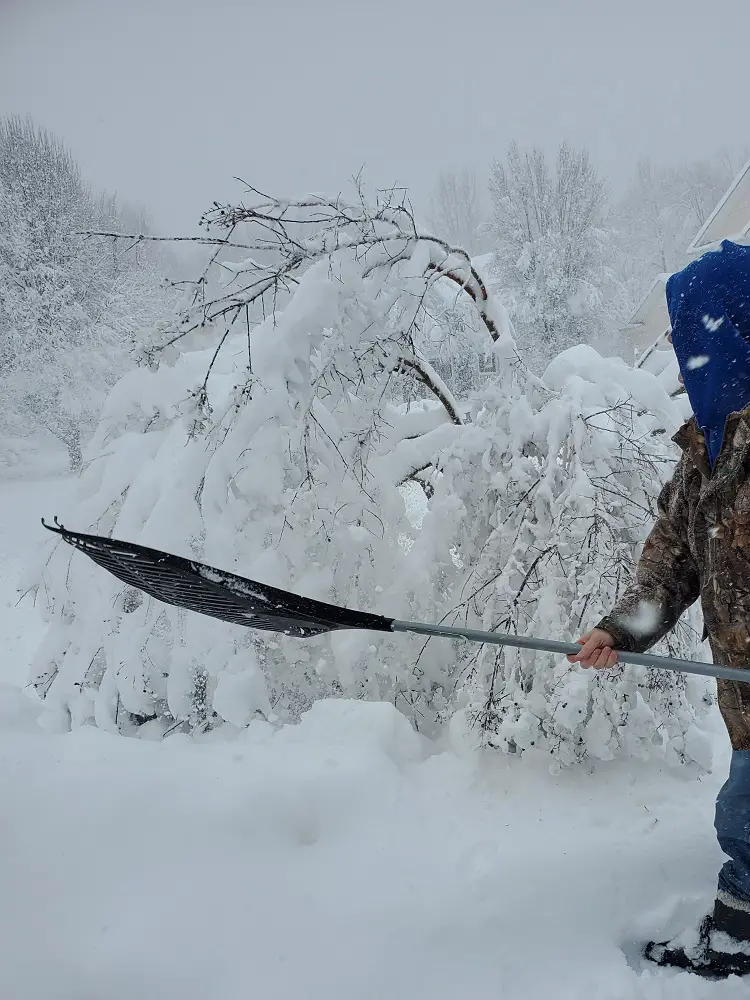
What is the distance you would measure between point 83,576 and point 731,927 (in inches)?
130

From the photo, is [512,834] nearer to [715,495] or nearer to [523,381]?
[715,495]

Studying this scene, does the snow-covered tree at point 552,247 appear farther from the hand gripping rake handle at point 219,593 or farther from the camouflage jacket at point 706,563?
the hand gripping rake handle at point 219,593

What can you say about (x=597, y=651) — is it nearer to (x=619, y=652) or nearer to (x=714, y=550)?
(x=619, y=652)

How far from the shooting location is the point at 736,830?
1.64 meters

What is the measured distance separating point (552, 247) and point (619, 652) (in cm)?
2205

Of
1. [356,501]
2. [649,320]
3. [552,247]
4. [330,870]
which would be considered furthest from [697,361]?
[552,247]

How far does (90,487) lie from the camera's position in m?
3.57

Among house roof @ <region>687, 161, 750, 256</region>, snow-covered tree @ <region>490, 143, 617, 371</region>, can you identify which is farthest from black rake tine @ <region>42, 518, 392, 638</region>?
snow-covered tree @ <region>490, 143, 617, 371</region>

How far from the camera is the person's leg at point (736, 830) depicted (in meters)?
1.62

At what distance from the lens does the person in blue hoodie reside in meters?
1.46

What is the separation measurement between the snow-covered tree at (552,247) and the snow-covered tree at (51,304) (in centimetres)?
1262

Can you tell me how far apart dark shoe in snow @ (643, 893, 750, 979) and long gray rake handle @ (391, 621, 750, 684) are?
2.40 feet

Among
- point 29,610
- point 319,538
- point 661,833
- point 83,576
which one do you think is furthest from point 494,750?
point 29,610

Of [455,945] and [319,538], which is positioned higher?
[319,538]
